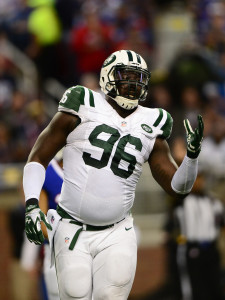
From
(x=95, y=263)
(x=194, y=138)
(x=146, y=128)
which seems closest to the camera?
(x=194, y=138)

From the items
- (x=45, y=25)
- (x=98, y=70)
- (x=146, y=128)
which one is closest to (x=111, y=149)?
(x=146, y=128)

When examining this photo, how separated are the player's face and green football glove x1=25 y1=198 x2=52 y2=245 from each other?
2.83ft

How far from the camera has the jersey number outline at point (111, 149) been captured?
517 centimetres

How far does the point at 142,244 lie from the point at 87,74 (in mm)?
2241

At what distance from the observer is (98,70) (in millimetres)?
11203

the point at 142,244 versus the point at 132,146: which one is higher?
the point at 132,146

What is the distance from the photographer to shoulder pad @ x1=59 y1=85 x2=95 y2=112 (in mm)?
5137

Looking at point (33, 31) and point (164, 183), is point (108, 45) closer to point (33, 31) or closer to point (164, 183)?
point (33, 31)

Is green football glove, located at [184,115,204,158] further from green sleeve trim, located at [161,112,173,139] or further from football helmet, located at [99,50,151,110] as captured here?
football helmet, located at [99,50,151,110]

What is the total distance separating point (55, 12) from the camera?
1186 cm

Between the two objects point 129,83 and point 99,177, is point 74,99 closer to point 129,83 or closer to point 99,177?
point 129,83

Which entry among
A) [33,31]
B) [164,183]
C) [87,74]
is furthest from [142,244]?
[164,183]

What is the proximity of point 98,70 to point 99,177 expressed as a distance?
6151 millimetres

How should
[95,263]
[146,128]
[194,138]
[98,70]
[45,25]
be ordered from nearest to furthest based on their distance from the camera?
1. [194,138]
2. [95,263]
3. [146,128]
4. [98,70]
5. [45,25]
